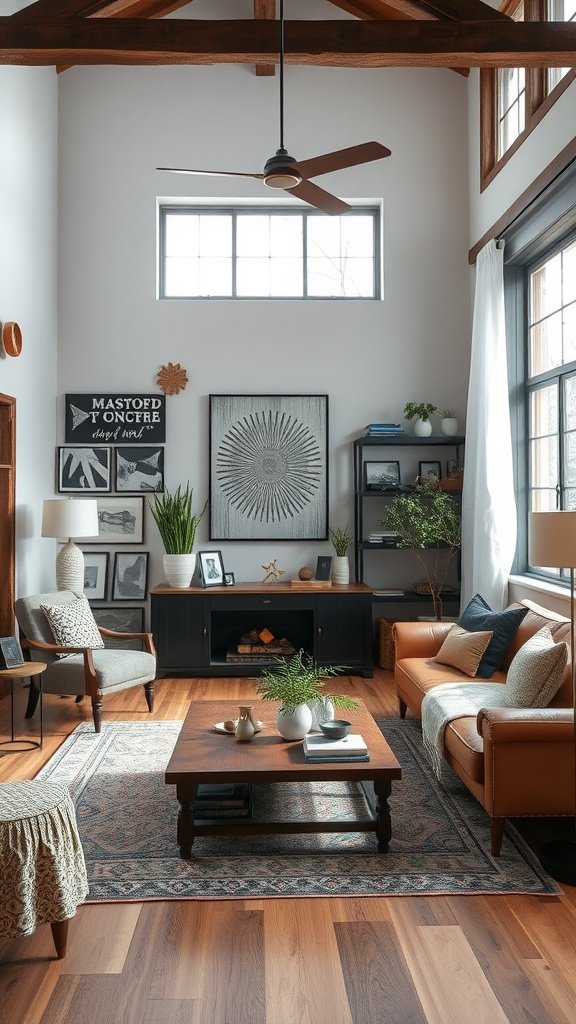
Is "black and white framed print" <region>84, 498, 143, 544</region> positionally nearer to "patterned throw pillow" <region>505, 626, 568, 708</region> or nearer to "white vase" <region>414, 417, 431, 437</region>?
"white vase" <region>414, 417, 431, 437</region>

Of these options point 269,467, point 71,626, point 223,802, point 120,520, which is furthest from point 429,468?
point 223,802

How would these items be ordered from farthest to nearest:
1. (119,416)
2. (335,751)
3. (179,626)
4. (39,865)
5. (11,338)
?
1. (119,416)
2. (179,626)
3. (11,338)
4. (335,751)
5. (39,865)

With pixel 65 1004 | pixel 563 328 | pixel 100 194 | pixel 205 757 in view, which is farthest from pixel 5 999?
pixel 100 194

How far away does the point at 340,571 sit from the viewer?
6344mm

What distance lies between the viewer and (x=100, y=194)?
21.7 ft

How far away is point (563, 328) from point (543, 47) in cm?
182

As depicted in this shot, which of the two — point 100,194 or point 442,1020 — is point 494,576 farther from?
point 100,194

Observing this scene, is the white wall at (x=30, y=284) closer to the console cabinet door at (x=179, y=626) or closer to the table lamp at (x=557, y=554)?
the console cabinet door at (x=179, y=626)

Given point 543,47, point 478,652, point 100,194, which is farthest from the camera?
point 100,194

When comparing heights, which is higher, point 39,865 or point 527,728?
point 527,728

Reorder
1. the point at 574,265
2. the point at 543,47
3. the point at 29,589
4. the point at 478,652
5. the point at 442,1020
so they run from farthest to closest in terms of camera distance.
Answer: the point at 29,589 → the point at 574,265 → the point at 478,652 → the point at 543,47 → the point at 442,1020

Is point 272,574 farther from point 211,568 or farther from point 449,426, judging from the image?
point 449,426

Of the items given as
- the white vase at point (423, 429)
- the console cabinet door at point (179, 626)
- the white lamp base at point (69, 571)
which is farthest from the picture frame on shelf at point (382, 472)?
the white lamp base at point (69, 571)

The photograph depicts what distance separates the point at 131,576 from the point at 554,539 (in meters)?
4.37
